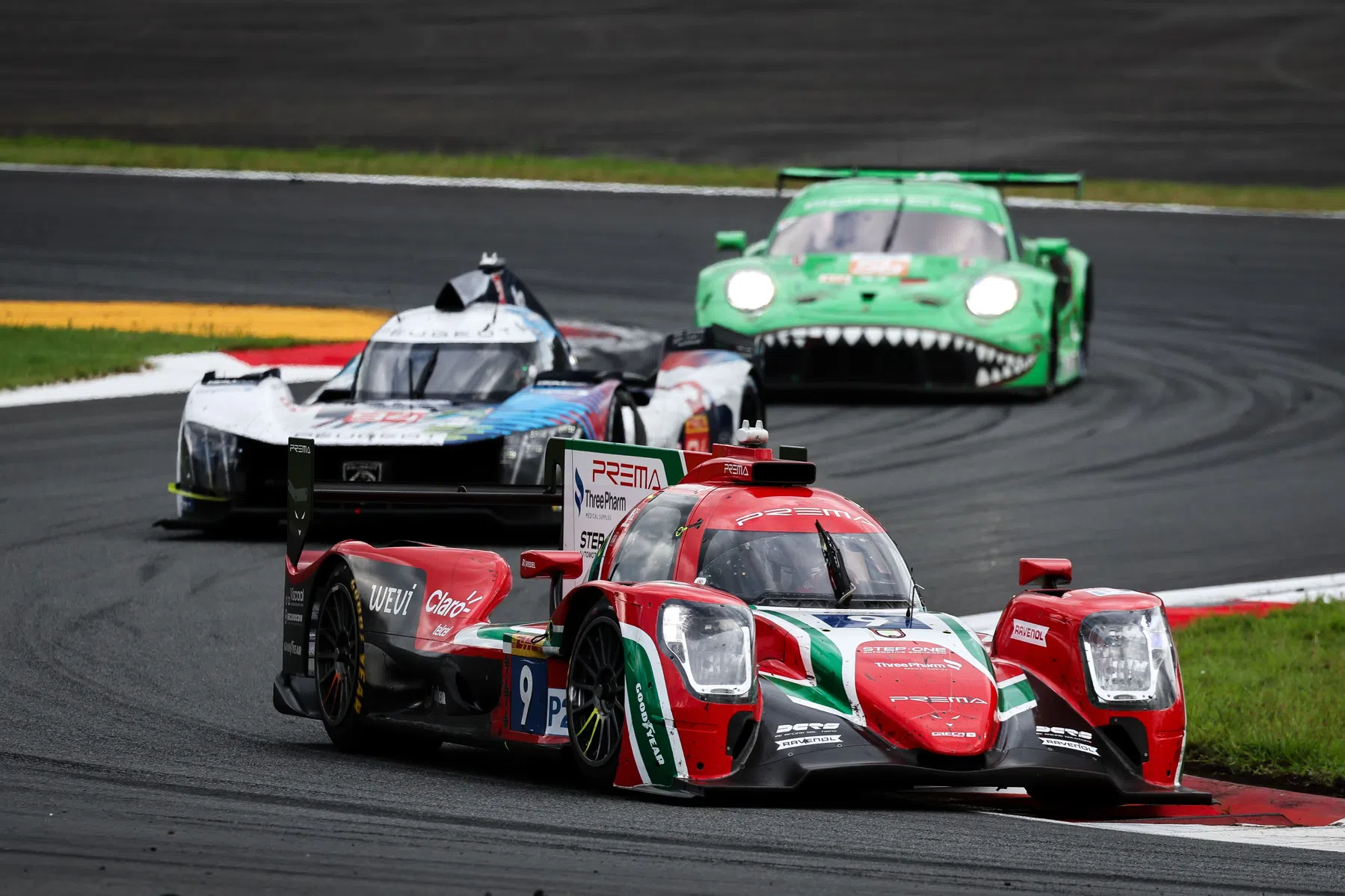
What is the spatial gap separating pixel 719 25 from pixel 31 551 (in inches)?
1235

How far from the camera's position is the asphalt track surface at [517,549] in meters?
6.17

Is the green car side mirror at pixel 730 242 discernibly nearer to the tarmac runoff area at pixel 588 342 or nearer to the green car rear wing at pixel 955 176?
the green car rear wing at pixel 955 176

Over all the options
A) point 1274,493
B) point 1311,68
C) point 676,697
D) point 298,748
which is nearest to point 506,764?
point 298,748

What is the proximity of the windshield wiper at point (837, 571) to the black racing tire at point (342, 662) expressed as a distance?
77.1 inches

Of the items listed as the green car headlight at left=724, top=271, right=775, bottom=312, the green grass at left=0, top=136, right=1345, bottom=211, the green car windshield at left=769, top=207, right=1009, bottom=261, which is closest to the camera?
the green car headlight at left=724, top=271, right=775, bottom=312

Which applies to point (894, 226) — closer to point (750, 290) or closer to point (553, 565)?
point (750, 290)

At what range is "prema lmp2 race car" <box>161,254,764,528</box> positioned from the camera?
42.9 feet

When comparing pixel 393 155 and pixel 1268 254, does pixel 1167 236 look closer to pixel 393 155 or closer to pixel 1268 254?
pixel 1268 254

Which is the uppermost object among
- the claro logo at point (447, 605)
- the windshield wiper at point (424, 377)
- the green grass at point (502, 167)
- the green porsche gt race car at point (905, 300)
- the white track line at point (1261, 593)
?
the green grass at point (502, 167)

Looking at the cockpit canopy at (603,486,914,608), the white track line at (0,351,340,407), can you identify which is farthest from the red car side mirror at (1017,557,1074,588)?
the white track line at (0,351,340,407)

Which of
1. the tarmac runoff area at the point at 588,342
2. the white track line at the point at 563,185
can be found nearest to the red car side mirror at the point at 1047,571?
the tarmac runoff area at the point at 588,342

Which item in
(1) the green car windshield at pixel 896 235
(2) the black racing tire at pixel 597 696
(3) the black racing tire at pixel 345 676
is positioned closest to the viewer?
Result: (2) the black racing tire at pixel 597 696

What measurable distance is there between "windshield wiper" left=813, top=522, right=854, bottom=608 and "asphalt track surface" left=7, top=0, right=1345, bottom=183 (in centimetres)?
2463

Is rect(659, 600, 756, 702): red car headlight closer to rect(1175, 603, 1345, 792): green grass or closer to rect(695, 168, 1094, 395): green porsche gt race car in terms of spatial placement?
rect(1175, 603, 1345, 792): green grass
